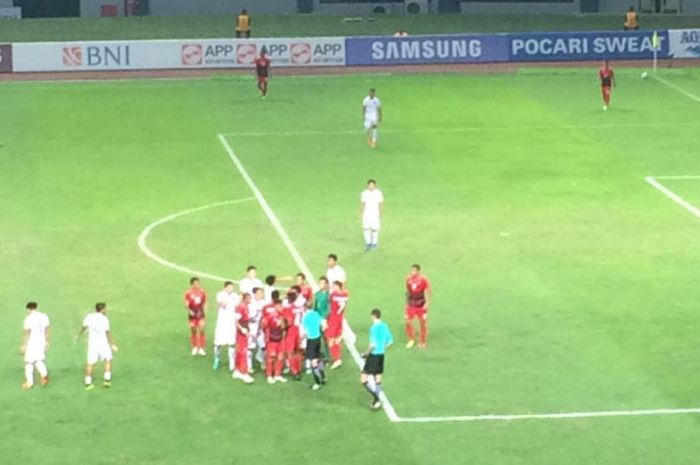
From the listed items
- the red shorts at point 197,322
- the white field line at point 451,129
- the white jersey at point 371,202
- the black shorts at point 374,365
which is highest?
the white field line at point 451,129

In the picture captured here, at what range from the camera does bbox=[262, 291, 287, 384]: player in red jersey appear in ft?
111

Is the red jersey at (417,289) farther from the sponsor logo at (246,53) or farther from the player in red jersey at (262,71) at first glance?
the sponsor logo at (246,53)

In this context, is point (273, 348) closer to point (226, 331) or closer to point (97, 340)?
point (226, 331)

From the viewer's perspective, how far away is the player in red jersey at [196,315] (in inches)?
1396

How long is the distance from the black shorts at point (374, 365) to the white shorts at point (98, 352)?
4839mm

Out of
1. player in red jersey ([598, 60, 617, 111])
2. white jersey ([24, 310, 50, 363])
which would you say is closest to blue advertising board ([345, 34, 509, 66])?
player in red jersey ([598, 60, 617, 111])

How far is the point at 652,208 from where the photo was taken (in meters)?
50.1

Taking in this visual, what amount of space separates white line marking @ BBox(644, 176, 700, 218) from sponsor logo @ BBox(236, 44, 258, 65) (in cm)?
2441

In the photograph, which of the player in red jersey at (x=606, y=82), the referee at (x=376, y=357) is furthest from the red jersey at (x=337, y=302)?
the player in red jersey at (x=606, y=82)

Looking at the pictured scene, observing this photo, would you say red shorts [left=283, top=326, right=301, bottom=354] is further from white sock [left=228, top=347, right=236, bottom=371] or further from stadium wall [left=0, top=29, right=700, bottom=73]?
stadium wall [left=0, top=29, right=700, bottom=73]

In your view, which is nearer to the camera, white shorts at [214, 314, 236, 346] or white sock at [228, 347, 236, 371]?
white shorts at [214, 314, 236, 346]

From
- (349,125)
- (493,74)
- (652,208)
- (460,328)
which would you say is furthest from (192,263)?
(493,74)

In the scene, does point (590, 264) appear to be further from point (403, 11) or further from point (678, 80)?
point (403, 11)

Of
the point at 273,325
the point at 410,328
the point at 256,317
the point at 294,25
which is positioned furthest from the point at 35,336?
the point at 294,25
